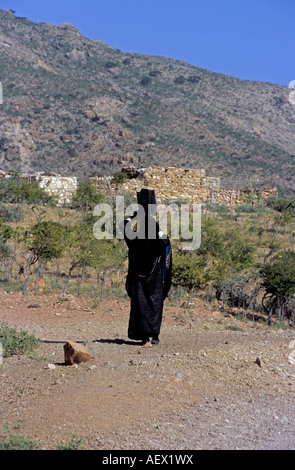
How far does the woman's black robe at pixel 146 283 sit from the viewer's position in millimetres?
6805

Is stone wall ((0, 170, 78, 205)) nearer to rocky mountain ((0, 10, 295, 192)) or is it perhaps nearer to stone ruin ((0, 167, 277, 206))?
stone ruin ((0, 167, 277, 206))

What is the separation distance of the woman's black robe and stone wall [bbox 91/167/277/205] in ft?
85.2

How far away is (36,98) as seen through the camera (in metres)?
57.7

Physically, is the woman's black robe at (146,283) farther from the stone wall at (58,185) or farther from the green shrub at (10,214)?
the stone wall at (58,185)

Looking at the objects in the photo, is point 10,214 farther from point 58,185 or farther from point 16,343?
point 16,343

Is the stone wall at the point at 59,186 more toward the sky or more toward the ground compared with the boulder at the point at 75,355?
more toward the sky

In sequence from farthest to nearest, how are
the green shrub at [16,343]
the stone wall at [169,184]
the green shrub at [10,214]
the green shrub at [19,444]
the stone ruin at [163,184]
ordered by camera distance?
the stone wall at [169,184], the stone ruin at [163,184], the green shrub at [10,214], the green shrub at [16,343], the green shrub at [19,444]

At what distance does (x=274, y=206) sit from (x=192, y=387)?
30554 millimetres

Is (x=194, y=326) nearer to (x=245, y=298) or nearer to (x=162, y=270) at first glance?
(x=162, y=270)

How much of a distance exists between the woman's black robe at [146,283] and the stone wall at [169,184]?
25955 millimetres

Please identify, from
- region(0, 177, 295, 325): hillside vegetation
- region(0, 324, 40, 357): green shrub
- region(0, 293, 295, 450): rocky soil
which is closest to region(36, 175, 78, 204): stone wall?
region(0, 177, 295, 325): hillside vegetation

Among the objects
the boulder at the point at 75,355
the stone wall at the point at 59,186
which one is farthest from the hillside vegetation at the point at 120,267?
the boulder at the point at 75,355

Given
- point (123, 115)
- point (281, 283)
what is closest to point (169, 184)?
point (281, 283)

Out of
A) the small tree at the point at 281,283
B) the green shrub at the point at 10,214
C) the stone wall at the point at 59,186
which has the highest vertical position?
the stone wall at the point at 59,186
